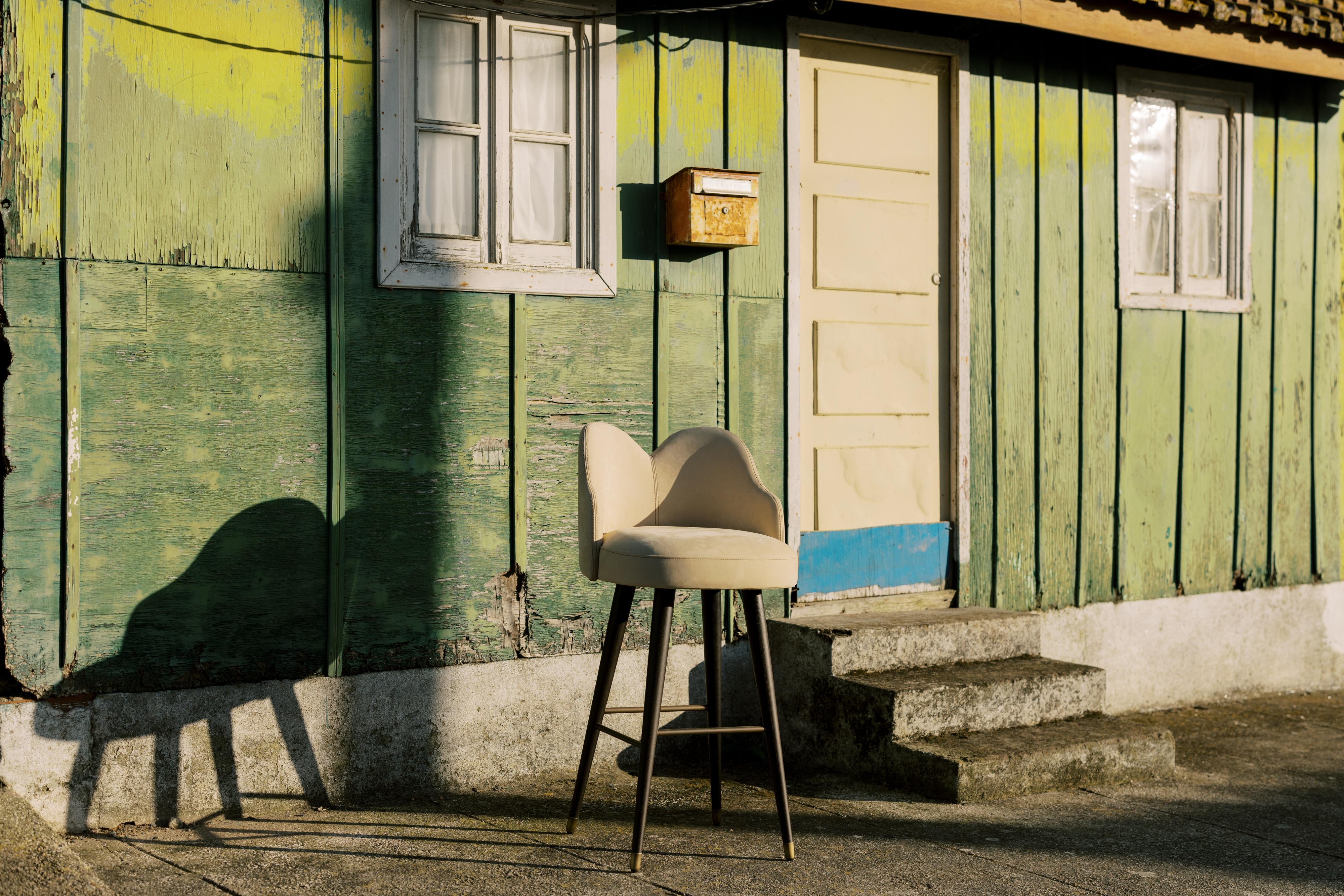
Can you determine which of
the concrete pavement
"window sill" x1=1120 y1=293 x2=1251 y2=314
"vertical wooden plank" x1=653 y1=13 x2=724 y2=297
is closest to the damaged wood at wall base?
the concrete pavement

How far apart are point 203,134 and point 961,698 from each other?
3264mm

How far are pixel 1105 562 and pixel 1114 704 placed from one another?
26.2 inches

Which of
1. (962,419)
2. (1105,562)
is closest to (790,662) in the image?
(962,419)

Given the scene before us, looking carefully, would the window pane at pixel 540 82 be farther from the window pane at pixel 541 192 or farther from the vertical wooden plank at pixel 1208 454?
the vertical wooden plank at pixel 1208 454

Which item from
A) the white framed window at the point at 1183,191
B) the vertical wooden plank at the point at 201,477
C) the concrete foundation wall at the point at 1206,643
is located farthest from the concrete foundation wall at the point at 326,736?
the white framed window at the point at 1183,191

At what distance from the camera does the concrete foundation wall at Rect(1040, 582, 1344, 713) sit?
5.73m

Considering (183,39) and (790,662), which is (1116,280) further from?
(183,39)

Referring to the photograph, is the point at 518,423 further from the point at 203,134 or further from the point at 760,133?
the point at 760,133

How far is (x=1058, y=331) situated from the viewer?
5652 mm

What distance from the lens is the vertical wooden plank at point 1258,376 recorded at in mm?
6199

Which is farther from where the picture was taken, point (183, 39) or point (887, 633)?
point (887, 633)

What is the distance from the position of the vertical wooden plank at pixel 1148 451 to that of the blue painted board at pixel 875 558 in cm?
106

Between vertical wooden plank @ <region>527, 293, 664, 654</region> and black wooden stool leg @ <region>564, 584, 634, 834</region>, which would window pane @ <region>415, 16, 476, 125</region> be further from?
black wooden stool leg @ <region>564, 584, 634, 834</region>

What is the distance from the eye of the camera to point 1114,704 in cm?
574
